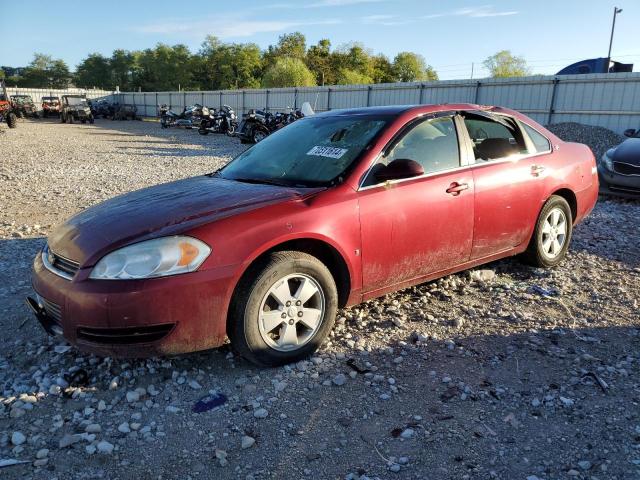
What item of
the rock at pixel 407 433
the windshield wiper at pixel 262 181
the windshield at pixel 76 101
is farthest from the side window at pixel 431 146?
the windshield at pixel 76 101

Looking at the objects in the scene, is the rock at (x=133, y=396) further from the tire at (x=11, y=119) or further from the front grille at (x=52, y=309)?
the tire at (x=11, y=119)

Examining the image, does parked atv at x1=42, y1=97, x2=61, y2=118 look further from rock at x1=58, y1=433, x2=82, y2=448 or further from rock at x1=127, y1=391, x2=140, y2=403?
rock at x1=58, y1=433, x2=82, y2=448

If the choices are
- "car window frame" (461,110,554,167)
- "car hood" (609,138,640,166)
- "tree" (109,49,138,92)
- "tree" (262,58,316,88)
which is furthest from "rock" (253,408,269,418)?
"tree" (109,49,138,92)

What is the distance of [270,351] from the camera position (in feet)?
10.3

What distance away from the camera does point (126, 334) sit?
2.82m

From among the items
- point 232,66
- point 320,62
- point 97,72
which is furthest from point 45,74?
point 320,62

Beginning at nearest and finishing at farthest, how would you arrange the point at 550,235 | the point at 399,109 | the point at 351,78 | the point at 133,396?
the point at 133,396
the point at 399,109
the point at 550,235
the point at 351,78

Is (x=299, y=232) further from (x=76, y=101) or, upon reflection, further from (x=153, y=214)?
(x=76, y=101)

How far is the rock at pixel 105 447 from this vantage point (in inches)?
98.0

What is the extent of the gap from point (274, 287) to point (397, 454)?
1.16 metres

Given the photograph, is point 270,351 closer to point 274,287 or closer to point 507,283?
point 274,287

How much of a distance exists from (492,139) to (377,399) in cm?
261

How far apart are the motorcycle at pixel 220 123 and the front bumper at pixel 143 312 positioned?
2391 centimetres

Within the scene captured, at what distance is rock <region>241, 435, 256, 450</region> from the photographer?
253cm
